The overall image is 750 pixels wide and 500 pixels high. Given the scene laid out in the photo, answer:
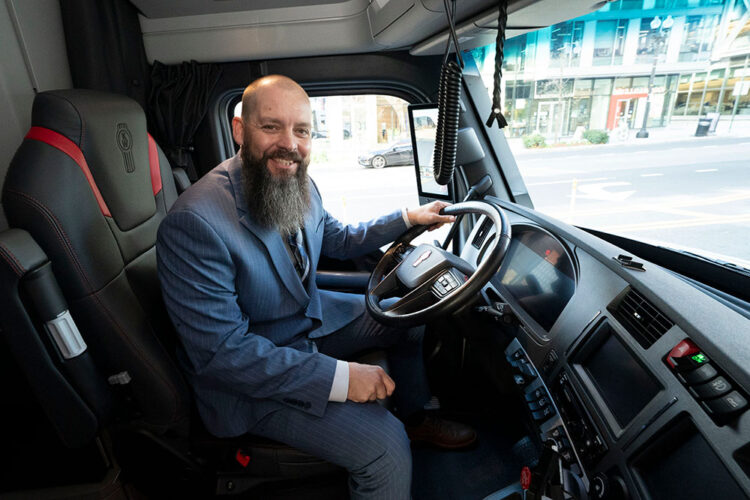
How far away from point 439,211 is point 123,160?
115 centimetres

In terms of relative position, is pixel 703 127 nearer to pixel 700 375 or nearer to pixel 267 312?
pixel 700 375

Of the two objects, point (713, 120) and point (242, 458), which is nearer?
point (713, 120)

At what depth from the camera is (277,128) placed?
1353 mm

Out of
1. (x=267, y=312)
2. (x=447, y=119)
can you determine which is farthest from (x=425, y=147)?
(x=267, y=312)

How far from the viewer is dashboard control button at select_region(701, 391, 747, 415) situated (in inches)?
24.6

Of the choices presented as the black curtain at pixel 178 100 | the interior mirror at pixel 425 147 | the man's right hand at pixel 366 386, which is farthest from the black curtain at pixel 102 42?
the man's right hand at pixel 366 386

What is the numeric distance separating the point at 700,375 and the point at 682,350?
0.19ft

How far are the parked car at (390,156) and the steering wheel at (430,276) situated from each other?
822mm

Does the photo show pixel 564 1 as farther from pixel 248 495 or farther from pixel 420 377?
pixel 248 495

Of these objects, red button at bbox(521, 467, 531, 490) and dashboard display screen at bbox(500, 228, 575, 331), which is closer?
red button at bbox(521, 467, 531, 490)

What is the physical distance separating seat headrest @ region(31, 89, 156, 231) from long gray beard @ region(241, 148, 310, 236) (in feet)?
1.19

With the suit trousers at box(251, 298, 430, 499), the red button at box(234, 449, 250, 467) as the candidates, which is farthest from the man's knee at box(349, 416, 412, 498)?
the red button at box(234, 449, 250, 467)

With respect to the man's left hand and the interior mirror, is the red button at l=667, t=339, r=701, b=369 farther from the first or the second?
the interior mirror

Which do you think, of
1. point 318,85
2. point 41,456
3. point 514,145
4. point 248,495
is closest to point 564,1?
point 514,145
